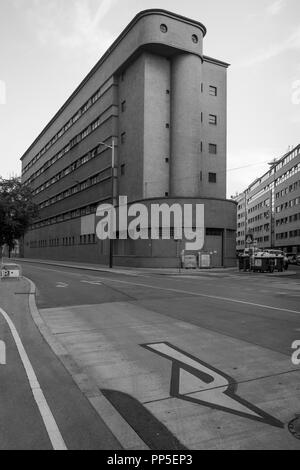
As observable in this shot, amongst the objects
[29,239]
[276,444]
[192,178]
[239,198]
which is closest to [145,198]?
[192,178]

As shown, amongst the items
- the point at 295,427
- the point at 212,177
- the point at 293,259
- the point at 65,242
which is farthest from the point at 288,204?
the point at 295,427

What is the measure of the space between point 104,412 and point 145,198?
3765 cm

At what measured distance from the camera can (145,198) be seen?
4175 cm

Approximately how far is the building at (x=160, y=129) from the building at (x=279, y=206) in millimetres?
36707

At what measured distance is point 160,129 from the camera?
43.7 metres

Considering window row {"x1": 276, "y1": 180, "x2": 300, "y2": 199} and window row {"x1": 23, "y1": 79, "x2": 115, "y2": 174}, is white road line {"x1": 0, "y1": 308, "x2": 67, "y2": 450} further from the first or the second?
window row {"x1": 276, "y1": 180, "x2": 300, "y2": 199}

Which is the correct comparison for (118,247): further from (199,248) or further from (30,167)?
(30,167)

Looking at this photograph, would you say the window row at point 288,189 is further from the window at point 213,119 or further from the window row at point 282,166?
the window at point 213,119

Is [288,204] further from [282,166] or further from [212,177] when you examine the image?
[212,177]

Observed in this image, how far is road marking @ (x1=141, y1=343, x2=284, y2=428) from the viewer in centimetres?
455

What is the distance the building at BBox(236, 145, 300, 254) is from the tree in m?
55.0

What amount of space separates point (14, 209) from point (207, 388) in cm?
3483

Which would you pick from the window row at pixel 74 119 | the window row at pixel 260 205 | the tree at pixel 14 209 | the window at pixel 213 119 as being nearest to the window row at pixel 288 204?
the window row at pixel 260 205

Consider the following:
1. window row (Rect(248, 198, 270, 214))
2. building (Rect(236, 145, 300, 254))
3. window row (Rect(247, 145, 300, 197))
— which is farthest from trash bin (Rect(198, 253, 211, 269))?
window row (Rect(248, 198, 270, 214))
